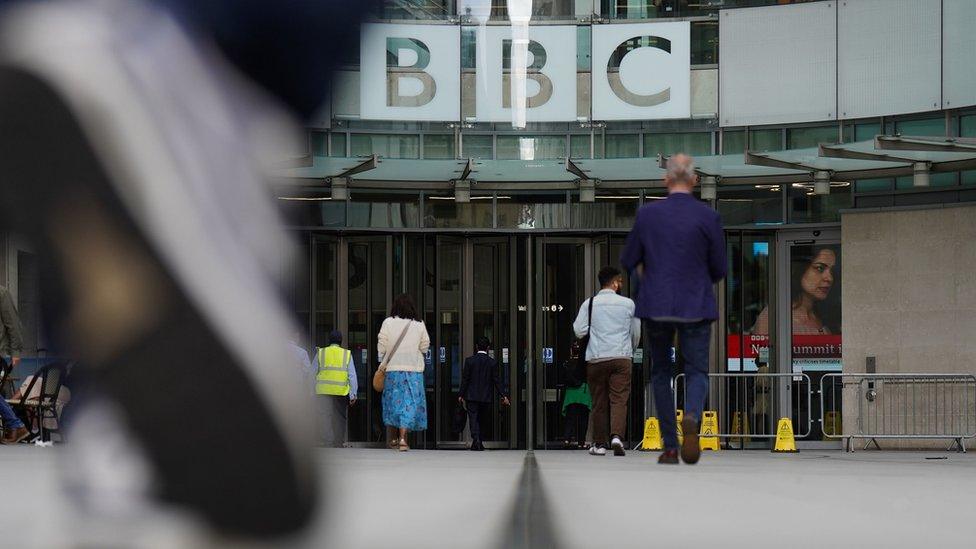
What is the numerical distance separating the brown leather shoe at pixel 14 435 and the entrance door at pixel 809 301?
10032 millimetres

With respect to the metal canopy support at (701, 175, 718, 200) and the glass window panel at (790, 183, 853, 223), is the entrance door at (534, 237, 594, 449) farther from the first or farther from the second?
the glass window panel at (790, 183, 853, 223)

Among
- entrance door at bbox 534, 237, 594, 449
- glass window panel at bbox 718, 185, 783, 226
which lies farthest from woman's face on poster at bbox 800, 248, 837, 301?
entrance door at bbox 534, 237, 594, 449

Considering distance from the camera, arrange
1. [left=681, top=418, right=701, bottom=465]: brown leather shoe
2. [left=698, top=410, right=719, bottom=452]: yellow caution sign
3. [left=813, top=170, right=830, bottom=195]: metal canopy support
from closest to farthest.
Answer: [left=681, top=418, right=701, bottom=465]: brown leather shoe
[left=698, top=410, right=719, bottom=452]: yellow caution sign
[left=813, top=170, right=830, bottom=195]: metal canopy support

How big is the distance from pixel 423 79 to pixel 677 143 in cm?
363

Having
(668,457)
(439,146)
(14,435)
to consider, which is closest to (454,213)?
(439,146)

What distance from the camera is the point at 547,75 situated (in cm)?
2005

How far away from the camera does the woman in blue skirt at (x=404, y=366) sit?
15.3 meters

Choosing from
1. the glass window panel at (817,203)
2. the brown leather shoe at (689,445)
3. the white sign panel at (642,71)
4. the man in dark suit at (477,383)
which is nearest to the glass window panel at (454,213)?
the man in dark suit at (477,383)

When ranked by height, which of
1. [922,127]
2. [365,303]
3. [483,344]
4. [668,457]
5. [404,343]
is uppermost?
[922,127]

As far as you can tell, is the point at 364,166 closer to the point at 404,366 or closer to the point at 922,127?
the point at 404,366

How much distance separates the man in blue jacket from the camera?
23.7ft

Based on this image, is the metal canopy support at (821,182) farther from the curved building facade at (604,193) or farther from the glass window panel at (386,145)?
the glass window panel at (386,145)

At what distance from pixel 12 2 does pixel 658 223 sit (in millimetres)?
5455

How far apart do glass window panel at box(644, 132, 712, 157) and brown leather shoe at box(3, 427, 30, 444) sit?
9249mm
